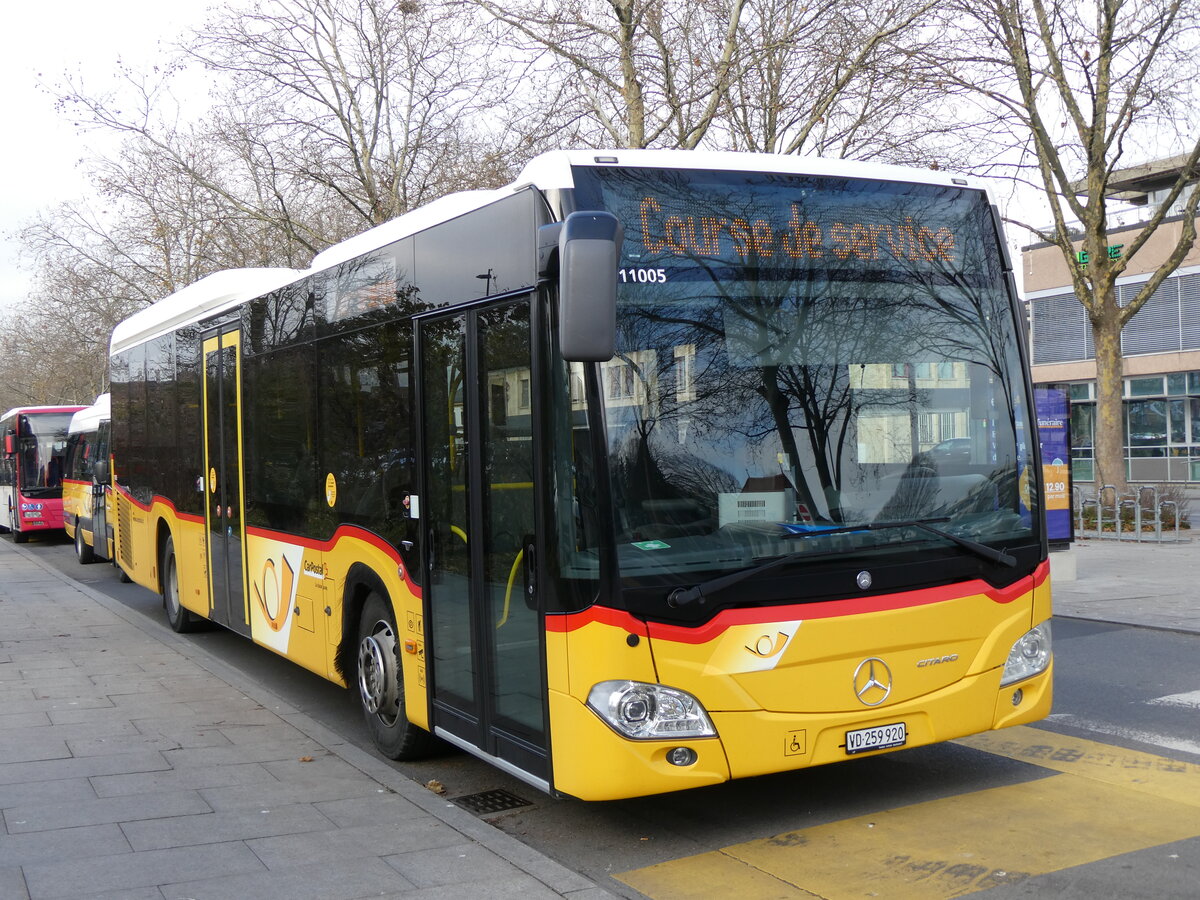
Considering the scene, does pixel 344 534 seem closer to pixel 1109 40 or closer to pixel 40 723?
pixel 40 723

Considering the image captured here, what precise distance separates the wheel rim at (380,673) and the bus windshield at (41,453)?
23.7 metres

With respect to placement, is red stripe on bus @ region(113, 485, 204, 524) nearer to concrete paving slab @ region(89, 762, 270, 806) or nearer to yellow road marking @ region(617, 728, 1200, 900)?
concrete paving slab @ region(89, 762, 270, 806)

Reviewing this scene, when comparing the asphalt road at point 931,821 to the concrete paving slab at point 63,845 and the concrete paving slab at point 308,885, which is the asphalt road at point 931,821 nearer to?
the concrete paving slab at point 308,885

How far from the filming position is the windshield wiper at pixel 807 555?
496 cm

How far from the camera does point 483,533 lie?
580 centimetres

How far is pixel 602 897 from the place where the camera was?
472 centimetres

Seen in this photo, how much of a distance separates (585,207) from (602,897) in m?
2.76

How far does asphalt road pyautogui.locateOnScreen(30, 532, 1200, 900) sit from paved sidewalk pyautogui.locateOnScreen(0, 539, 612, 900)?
0.41 meters

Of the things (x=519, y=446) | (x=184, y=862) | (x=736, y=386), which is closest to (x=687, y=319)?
(x=736, y=386)

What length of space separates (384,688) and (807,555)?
2.92 meters

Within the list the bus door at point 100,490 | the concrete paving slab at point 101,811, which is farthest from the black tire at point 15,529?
the concrete paving slab at point 101,811

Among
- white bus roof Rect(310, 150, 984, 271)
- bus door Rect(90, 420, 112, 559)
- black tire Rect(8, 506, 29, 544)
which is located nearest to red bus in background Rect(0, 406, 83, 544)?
black tire Rect(8, 506, 29, 544)

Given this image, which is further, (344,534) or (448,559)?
(344,534)

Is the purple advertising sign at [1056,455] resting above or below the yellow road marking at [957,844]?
above
